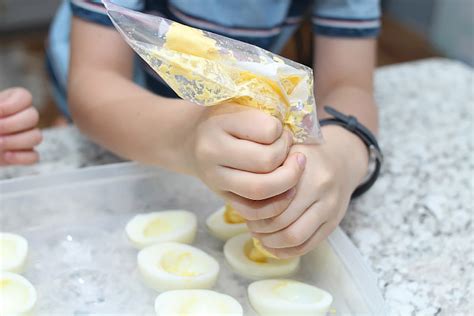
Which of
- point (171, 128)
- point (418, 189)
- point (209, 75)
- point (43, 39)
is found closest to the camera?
point (209, 75)

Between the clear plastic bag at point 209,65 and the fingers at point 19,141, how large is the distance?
223 mm

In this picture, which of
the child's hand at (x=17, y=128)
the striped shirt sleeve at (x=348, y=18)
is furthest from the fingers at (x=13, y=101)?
the striped shirt sleeve at (x=348, y=18)

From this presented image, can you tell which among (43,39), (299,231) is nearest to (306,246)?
(299,231)

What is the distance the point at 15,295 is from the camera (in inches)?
19.1

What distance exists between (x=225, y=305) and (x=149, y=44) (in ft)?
0.66

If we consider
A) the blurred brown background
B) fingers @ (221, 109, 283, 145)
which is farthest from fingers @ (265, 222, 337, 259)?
the blurred brown background

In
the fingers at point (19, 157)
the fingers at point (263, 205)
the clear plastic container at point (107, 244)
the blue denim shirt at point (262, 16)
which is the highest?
the blue denim shirt at point (262, 16)

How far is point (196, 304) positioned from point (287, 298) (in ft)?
0.23

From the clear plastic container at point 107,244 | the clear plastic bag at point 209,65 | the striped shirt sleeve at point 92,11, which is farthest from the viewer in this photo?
the striped shirt sleeve at point 92,11

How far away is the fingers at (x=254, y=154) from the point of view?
1.39 feet

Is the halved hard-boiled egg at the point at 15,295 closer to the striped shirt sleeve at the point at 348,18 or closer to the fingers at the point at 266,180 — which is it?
the fingers at the point at 266,180

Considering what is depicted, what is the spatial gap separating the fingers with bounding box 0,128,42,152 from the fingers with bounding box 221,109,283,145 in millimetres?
234

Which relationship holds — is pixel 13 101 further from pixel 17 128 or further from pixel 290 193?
pixel 290 193

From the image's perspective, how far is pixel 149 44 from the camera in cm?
40
